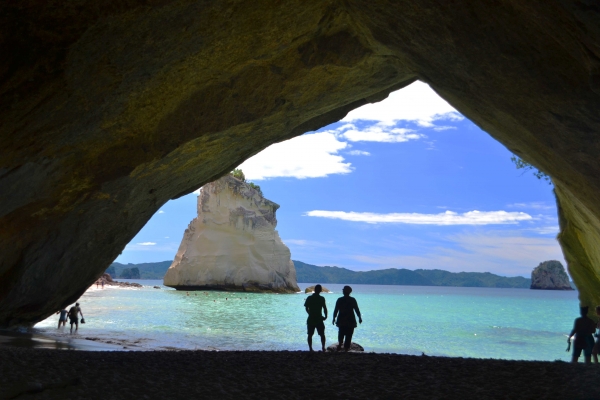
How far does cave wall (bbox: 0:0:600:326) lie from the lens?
217 inches

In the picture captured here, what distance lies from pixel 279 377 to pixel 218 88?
5534mm

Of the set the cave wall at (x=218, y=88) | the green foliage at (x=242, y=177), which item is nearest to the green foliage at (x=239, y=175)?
the green foliage at (x=242, y=177)

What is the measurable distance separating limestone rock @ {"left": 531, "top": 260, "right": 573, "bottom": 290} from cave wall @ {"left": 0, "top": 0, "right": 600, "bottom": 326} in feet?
471

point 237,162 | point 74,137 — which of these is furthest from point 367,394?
point 237,162

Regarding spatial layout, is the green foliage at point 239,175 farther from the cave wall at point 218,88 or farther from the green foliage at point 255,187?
the cave wall at point 218,88

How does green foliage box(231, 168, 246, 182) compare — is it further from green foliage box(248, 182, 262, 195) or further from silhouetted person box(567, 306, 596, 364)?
silhouetted person box(567, 306, 596, 364)

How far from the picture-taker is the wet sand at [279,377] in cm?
602

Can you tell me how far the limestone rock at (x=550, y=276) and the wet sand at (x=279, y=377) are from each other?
145950 mm

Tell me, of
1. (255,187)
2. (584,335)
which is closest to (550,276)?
(255,187)

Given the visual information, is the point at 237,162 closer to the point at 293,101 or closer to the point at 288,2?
the point at 293,101

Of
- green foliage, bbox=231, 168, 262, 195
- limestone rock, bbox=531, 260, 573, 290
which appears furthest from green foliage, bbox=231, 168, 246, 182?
limestone rock, bbox=531, 260, 573, 290

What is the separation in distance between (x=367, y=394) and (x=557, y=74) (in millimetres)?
4035

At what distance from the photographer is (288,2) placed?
7.75 metres

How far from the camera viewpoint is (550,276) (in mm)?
151625
